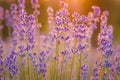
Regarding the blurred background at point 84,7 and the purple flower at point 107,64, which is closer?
the purple flower at point 107,64

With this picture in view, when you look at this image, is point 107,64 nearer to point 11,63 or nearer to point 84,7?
point 11,63

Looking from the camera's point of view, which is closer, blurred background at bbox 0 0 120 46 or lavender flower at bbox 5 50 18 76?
lavender flower at bbox 5 50 18 76

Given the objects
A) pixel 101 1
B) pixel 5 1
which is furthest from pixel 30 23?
pixel 5 1

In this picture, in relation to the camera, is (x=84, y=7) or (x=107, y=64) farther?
(x=84, y=7)

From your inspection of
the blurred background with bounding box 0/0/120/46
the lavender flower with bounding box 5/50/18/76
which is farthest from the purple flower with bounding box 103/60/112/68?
the blurred background with bounding box 0/0/120/46

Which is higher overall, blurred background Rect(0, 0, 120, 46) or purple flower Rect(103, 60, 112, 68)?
blurred background Rect(0, 0, 120, 46)

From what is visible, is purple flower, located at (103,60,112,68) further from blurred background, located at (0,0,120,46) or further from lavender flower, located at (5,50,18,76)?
blurred background, located at (0,0,120,46)

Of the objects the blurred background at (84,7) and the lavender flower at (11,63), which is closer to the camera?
the lavender flower at (11,63)

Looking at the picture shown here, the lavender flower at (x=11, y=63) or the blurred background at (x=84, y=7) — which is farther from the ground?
the blurred background at (x=84, y=7)

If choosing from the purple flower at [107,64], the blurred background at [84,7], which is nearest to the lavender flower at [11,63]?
the purple flower at [107,64]

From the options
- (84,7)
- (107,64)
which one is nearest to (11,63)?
(107,64)

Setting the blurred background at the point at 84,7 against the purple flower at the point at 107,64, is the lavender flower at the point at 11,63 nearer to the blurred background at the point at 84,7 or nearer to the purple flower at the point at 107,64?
the purple flower at the point at 107,64
